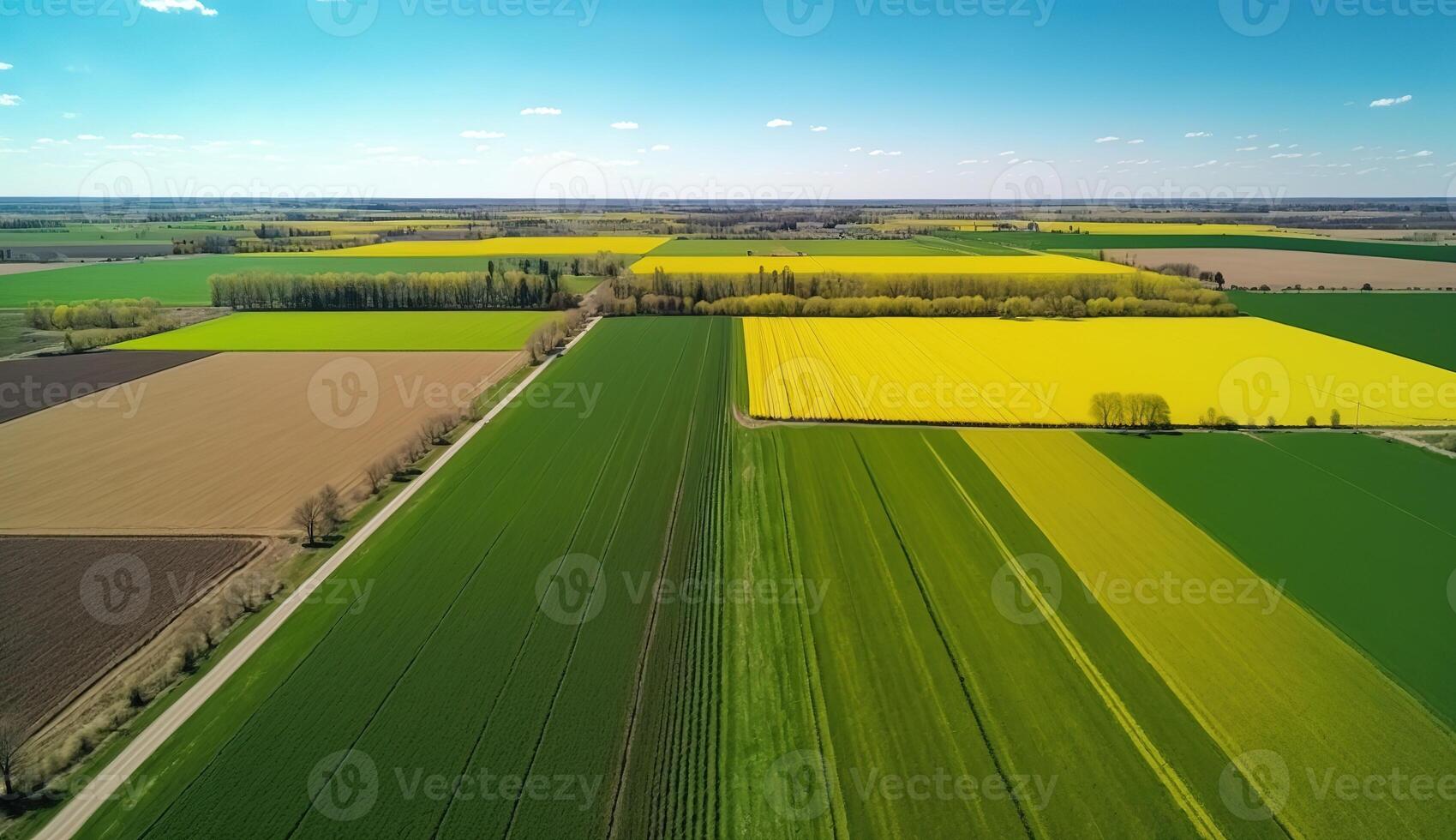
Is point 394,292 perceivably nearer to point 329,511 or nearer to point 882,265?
point 329,511

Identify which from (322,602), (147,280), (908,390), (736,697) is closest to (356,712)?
(322,602)

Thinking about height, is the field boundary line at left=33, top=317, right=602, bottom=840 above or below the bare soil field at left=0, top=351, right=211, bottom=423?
below

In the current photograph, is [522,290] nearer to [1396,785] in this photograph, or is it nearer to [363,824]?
[363,824]

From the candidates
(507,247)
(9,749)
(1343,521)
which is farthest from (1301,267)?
(9,749)

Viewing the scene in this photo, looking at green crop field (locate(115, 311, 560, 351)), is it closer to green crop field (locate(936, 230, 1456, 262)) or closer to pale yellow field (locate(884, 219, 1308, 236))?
green crop field (locate(936, 230, 1456, 262))

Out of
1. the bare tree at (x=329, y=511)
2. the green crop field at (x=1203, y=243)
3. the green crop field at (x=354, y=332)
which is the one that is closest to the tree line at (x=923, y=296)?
the green crop field at (x=354, y=332)

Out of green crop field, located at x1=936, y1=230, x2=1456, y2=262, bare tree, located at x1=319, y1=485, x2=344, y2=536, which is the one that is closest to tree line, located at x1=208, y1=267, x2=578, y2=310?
bare tree, located at x1=319, y1=485, x2=344, y2=536
